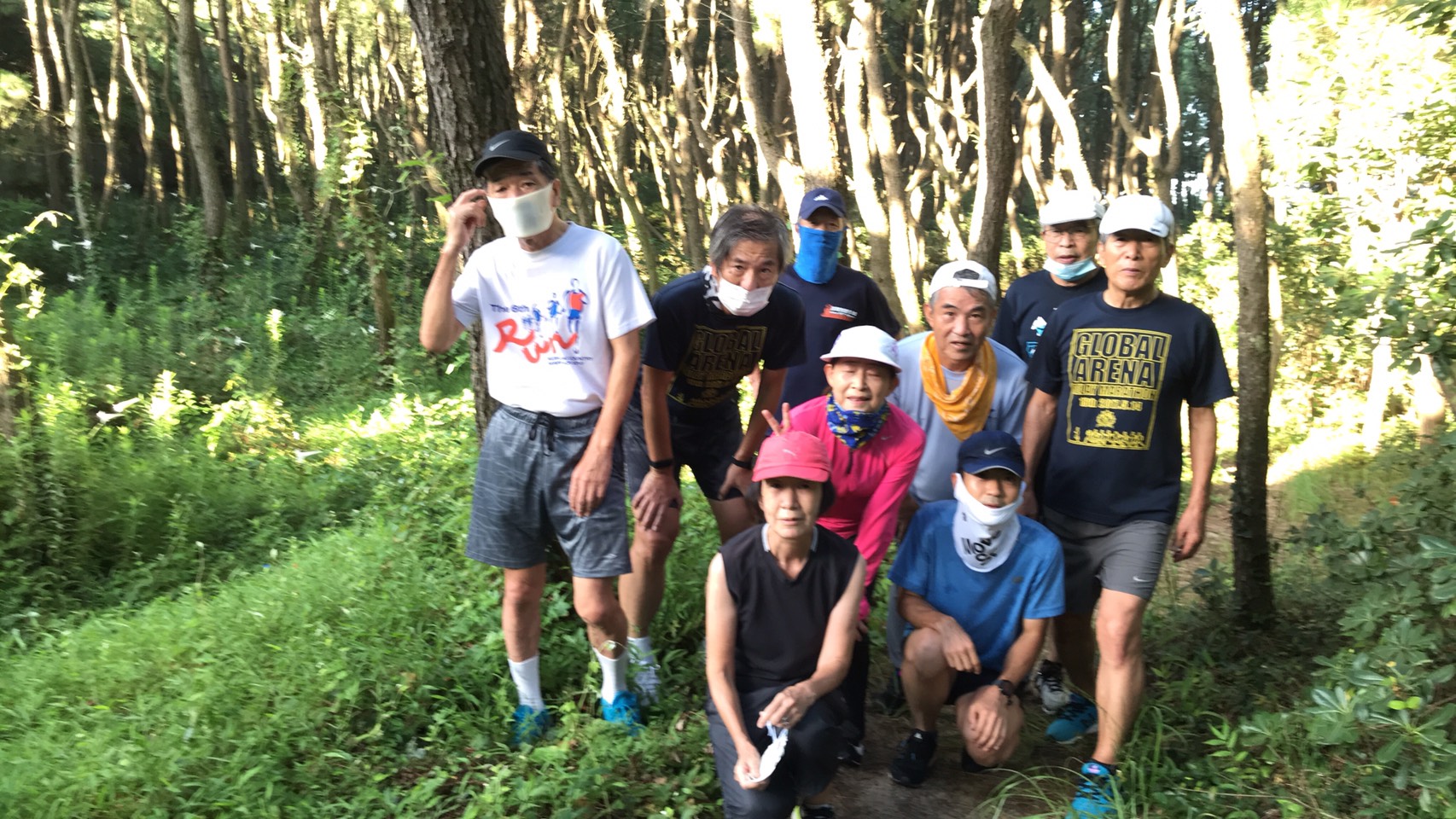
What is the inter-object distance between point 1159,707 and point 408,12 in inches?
178

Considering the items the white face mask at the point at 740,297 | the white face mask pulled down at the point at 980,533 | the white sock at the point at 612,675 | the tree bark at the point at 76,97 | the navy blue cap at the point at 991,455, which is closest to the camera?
the navy blue cap at the point at 991,455

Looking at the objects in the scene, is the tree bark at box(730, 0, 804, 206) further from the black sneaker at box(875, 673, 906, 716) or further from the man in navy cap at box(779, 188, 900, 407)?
the black sneaker at box(875, 673, 906, 716)

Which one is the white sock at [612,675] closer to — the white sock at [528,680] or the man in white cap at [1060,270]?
the white sock at [528,680]

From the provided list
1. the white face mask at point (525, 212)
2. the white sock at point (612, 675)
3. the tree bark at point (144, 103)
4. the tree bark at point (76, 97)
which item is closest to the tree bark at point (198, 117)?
the tree bark at point (76, 97)

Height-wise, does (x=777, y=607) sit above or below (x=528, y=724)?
above

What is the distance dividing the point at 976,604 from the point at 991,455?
621 millimetres

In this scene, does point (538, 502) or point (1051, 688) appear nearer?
point (538, 502)

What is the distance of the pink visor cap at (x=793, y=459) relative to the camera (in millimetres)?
3494

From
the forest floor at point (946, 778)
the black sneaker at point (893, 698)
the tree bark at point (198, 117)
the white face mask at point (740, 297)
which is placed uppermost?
the tree bark at point (198, 117)

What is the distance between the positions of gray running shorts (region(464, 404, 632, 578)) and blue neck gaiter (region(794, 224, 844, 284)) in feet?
4.73

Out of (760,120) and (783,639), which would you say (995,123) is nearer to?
(760,120)

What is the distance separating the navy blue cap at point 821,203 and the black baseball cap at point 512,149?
1.44m

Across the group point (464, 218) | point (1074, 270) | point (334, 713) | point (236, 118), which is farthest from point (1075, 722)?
point (236, 118)

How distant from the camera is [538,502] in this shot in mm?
4039
